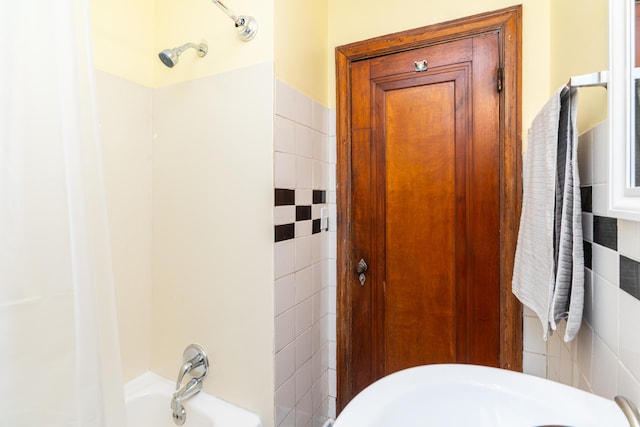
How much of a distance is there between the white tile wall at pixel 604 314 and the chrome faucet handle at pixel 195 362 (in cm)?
130

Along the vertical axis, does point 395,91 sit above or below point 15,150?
above

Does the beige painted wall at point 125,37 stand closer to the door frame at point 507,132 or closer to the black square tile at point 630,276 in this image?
the door frame at point 507,132

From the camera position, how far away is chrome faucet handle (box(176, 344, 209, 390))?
1.24 m

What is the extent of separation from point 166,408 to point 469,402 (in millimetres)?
1211

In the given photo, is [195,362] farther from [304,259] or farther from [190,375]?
[304,259]

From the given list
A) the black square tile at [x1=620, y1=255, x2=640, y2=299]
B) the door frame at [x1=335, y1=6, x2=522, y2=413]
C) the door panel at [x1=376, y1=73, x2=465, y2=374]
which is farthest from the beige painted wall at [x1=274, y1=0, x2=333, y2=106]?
the black square tile at [x1=620, y1=255, x2=640, y2=299]

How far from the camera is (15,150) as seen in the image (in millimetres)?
560

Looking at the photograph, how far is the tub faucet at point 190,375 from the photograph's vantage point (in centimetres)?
119

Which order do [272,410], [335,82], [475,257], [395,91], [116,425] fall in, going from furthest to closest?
[335,82] → [395,91] → [475,257] → [272,410] → [116,425]

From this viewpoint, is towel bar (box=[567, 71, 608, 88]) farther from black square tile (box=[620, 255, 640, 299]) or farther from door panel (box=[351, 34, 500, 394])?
door panel (box=[351, 34, 500, 394])

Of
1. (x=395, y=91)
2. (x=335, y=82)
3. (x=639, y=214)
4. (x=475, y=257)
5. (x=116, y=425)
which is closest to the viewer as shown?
(x=639, y=214)

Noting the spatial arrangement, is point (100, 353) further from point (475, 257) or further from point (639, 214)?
point (475, 257)

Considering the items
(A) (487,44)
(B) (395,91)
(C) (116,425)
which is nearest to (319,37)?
(B) (395,91)

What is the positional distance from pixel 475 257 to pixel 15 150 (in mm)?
1414
